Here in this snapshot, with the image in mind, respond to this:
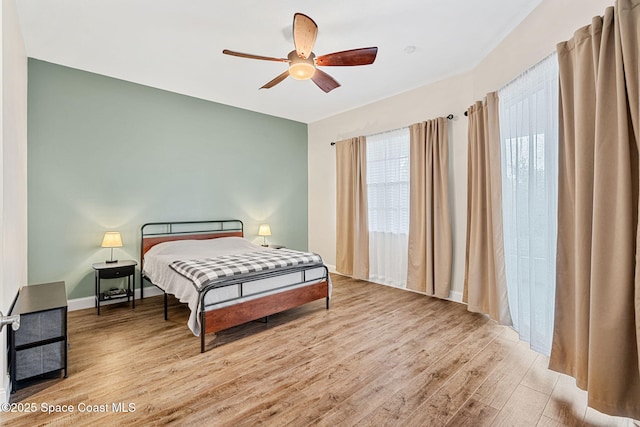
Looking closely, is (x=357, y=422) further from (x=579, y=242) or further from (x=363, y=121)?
(x=363, y=121)

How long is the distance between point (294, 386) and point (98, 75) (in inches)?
170

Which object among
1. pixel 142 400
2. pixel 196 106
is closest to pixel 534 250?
pixel 142 400

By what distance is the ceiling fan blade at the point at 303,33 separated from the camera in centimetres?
218

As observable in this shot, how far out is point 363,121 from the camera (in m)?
4.99

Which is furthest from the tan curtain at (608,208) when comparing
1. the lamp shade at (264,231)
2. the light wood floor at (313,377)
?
the lamp shade at (264,231)

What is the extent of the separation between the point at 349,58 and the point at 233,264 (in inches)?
88.3

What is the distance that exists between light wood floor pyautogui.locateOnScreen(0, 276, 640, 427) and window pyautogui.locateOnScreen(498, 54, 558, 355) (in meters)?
0.38

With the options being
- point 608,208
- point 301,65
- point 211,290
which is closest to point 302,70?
point 301,65

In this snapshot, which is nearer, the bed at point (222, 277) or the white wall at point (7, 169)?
the white wall at point (7, 169)

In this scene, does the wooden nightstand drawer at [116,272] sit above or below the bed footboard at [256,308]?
above

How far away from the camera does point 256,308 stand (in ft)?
9.51

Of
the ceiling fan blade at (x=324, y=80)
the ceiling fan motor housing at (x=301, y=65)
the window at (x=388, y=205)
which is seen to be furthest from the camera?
the window at (x=388, y=205)

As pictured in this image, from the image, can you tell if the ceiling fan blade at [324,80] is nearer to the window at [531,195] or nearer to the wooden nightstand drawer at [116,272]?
the window at [531,195]

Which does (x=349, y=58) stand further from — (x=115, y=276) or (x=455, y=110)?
(x=115, y=276)
